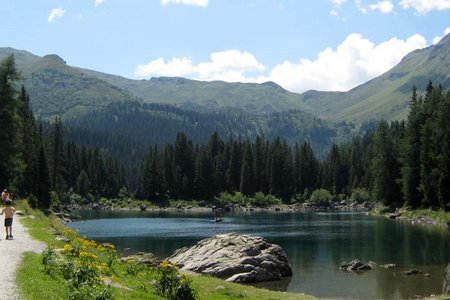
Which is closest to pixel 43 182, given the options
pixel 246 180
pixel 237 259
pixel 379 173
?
pixel 237 259

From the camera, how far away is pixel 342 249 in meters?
67.1

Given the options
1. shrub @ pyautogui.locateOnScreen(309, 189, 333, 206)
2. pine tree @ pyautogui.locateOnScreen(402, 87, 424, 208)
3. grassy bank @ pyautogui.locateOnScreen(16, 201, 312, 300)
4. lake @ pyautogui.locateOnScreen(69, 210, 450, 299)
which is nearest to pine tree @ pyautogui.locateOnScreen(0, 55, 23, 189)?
lake @ pyautogui.locateOnScreen(69, 210, 450, 299)

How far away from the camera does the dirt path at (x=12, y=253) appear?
19284 millimetres

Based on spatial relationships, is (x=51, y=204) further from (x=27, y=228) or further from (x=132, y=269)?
(x=132, y=269)

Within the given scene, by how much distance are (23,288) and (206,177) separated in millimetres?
176650

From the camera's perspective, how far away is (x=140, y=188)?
645 feet

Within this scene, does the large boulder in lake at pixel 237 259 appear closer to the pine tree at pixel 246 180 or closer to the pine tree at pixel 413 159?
the pine tree at pixel 413 159

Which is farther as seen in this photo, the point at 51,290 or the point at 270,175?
the point at 270,175

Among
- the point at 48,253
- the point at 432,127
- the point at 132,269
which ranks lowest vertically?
the point at 132,269

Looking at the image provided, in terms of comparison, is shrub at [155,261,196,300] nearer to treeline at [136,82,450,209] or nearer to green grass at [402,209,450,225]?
green grass at [402,209,450,225]

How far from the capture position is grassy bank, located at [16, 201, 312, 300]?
19.3 meters

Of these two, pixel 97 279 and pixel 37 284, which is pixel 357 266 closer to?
pixel 97 279

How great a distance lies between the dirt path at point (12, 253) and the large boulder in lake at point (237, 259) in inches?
676

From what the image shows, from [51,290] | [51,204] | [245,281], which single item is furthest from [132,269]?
[51,204]
